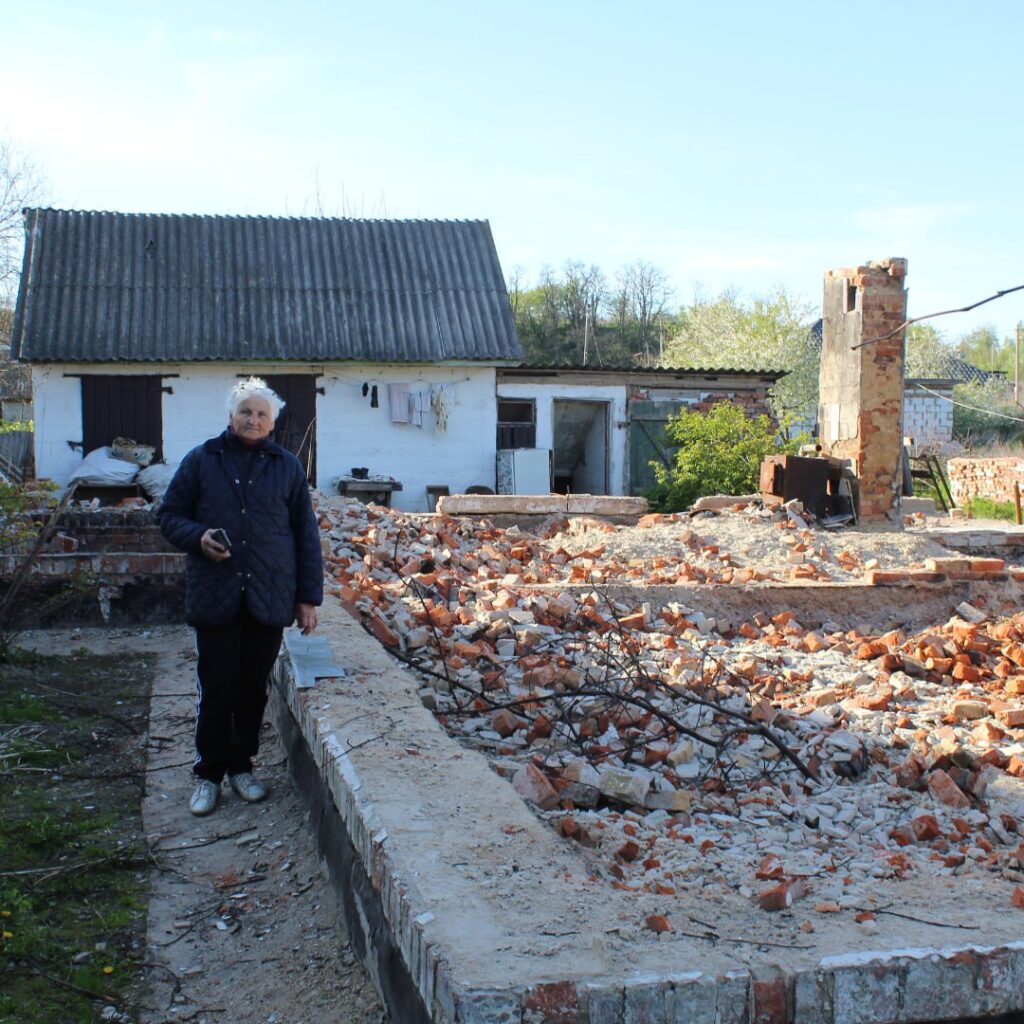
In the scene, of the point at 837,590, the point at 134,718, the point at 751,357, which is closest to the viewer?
the point at 134,718

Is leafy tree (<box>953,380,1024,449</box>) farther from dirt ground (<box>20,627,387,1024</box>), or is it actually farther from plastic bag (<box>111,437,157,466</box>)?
dirt ground (<box>20,627,387,1024</box>)

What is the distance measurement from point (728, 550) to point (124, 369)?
10.9 metres

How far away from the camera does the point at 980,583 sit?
29.2 ft

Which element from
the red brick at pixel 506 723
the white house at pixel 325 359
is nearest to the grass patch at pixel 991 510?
the white house at pixel 325 359

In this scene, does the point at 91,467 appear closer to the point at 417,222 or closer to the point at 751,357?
the point at 417,222

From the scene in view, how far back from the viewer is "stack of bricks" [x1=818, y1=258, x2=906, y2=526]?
11023 mm

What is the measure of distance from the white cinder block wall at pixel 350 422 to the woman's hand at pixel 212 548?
1348 cm

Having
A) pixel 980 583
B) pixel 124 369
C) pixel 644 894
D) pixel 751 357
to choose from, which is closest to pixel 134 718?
pixel 644 894

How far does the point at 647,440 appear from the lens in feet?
62.7

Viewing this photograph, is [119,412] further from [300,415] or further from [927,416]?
[927,416]

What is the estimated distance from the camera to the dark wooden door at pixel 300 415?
1744 cm

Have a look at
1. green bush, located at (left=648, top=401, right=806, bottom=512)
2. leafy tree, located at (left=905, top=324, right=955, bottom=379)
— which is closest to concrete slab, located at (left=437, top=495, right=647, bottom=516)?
green bush, located at (left=648, top=401, right=806, bottom=512)

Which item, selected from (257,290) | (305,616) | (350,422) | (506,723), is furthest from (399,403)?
(305,616)

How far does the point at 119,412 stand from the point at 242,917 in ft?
48.7
